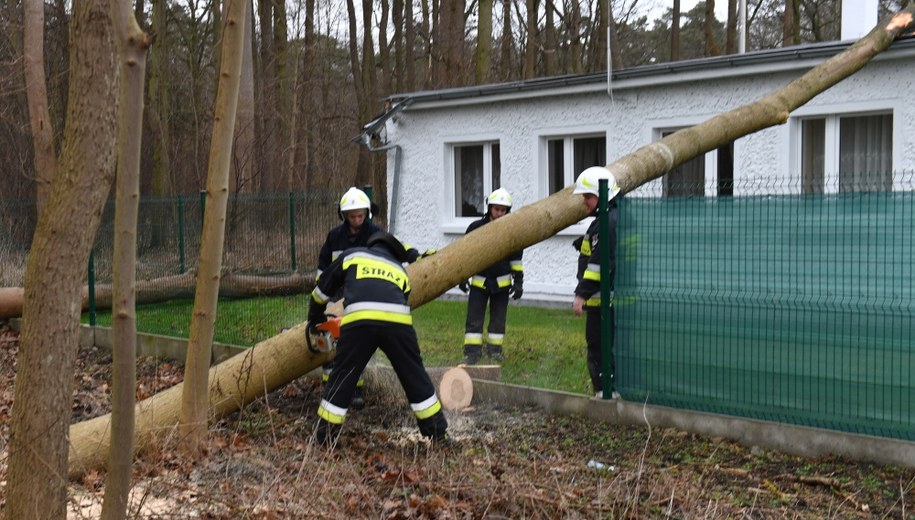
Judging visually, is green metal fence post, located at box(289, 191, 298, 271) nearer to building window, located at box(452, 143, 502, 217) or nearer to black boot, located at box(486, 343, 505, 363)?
building window, located at box(452, 143, 502, 217)

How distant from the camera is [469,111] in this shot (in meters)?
14.1

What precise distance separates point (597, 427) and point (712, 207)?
177cm

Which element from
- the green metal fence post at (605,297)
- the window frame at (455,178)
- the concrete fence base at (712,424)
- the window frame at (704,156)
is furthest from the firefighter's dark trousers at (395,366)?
the window frame at (455,178)

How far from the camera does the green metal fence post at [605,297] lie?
710 centimetres

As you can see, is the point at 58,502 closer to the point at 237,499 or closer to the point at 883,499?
the point at 237,499

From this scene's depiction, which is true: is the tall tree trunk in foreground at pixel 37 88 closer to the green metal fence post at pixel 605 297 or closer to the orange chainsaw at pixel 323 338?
the orange chainsaw at pixel 323 338

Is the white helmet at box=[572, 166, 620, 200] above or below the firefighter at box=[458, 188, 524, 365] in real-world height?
above

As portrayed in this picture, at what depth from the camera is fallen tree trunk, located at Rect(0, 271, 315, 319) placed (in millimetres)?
12141

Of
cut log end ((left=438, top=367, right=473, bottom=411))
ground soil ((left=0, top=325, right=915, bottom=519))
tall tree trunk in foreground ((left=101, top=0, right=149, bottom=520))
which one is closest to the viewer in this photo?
tall tree trunk in foreground ((left=101, top=0, right=149, bottom=520))

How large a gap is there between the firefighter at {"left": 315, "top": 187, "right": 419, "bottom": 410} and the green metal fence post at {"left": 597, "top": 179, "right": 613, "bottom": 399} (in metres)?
1.95

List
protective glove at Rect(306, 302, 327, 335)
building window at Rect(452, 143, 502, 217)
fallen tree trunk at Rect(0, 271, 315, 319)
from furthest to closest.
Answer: building window at Rect(452, 143, 502, 217) → fallen tree trunk at Rect(0, 271, 315, 319) → protective glove at Rect(306, 302, 327, 335)

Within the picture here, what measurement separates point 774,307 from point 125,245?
4410mm

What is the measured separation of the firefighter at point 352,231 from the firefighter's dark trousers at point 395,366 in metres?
1.35

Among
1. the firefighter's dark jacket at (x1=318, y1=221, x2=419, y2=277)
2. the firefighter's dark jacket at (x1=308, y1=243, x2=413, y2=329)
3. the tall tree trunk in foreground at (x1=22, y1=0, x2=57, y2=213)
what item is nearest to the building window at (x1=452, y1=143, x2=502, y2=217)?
the firefighter's dark jacket at (x1=318, y1=221, x2=419, y2=277)
